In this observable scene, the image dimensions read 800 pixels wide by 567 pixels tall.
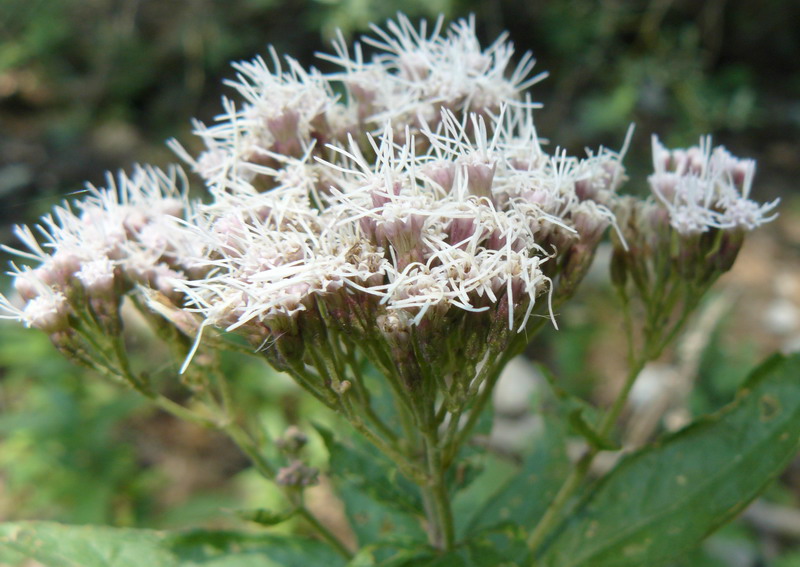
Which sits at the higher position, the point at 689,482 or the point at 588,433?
the point at 588,433

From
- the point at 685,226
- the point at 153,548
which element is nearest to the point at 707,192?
the point at 685,226

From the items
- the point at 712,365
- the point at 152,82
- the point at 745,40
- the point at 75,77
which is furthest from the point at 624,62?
the point at 75,77

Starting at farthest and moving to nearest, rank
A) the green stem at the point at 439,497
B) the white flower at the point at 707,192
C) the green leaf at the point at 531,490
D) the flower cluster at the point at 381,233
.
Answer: the green leaf at the point at 531,490 < the white flower at the point at 707,192 < the green stem at the point at 439,497 < the flower cluster at the point at 381,233

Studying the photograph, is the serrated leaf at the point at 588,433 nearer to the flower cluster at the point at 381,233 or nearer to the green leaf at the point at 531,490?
the flower cluster at the point at 381,233

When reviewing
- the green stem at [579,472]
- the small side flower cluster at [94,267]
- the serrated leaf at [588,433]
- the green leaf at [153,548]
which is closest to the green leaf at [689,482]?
the green stem at [579,472]

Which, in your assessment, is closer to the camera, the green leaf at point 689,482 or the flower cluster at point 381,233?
the flower cluster at point 381,233

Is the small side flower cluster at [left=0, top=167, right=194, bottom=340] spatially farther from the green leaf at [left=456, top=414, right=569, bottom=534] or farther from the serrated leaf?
the green leaf at [left=456, top=414, right=569, bottom=534]

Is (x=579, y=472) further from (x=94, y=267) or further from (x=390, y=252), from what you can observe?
(x=94, y=267)
